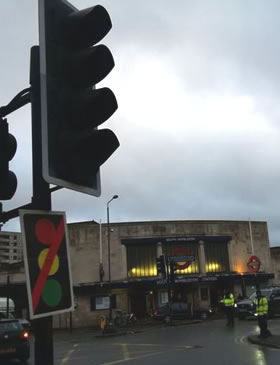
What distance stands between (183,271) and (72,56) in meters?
40.8

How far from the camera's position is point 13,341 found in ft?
46.3

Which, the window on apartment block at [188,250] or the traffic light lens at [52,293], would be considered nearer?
the traffic light lens at [52,293]

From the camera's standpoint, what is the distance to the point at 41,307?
9.01ft

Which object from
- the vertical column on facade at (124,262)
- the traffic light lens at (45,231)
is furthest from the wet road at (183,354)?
the vertical column on facade at (124,262)

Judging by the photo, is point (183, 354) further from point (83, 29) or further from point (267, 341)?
point (83, 29)

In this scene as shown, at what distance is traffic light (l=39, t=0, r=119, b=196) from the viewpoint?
2996mm

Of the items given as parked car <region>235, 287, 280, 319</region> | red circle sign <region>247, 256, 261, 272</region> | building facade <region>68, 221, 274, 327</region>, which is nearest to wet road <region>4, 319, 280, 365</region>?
parked car <region>235, 287, 280, 319</region>

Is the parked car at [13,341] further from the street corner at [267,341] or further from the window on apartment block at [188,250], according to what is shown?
the window on apartment block at [188,250]

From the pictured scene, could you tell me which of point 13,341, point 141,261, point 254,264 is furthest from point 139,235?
point 13,341

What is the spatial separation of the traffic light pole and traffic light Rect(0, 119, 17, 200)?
475 mm

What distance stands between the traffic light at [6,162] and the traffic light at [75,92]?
26.7 inches

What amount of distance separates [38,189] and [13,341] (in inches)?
488

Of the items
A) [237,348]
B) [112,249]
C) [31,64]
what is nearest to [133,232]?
[112,249]

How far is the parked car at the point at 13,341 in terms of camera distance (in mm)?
13933
